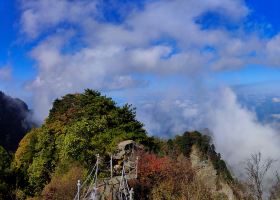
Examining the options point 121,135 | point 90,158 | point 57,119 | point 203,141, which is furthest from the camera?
point 203,141

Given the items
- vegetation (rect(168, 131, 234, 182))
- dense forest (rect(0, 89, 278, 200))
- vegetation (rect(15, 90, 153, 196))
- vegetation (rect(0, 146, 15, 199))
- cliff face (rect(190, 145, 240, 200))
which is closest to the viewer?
dense forest (rect(0, 89, 278, 200))

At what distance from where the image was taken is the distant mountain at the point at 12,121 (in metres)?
123

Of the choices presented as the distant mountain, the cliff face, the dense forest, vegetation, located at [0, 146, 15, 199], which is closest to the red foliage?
the dense forest

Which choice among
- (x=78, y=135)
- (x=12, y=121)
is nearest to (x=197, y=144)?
(x=78, y=135)

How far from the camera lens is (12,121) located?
445 feet

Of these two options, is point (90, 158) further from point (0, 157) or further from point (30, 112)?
point (30, 112)

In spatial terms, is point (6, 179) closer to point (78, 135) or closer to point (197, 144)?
point (78, 135)

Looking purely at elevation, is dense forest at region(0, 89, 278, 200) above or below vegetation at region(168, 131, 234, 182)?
below

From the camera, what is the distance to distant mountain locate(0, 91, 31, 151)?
402 feet

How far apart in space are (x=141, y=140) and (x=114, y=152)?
3762 mm

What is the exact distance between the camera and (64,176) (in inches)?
1199

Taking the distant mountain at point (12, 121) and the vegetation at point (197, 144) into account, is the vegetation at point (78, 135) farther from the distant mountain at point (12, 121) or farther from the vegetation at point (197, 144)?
the distant mountain at point (12, 121)

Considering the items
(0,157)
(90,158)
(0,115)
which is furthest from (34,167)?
(0,115)

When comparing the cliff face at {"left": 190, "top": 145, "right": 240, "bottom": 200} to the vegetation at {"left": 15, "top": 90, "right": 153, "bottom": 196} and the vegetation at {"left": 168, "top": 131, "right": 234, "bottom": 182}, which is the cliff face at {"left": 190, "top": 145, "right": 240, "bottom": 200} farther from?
the vegetation at {"left": 168, "top": 131, "right": 234, "bottom": 182}
